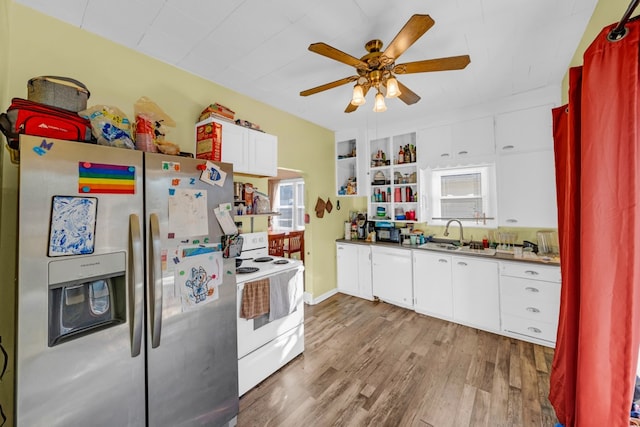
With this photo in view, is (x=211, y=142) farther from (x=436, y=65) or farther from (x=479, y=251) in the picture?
(x=479, y=251)

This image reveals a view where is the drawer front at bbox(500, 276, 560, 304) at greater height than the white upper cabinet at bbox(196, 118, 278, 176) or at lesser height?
lesser

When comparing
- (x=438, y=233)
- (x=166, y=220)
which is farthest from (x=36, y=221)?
(x=438, y=233)

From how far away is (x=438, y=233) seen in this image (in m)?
3.60

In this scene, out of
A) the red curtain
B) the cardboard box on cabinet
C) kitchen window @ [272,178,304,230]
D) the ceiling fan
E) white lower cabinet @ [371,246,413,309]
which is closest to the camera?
→ the red curtain

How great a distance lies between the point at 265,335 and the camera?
6.75 ft

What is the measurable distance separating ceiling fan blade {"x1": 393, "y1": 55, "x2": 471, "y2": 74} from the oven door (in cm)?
183

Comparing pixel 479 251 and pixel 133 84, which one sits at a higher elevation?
pixel 133 84

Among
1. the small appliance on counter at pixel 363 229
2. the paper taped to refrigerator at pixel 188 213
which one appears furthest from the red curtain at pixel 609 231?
the small appliance on counter at pixel 363 229

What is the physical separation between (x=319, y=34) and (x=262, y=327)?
227cm

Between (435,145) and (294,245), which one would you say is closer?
(435,145)

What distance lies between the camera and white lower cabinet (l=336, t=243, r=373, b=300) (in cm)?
374

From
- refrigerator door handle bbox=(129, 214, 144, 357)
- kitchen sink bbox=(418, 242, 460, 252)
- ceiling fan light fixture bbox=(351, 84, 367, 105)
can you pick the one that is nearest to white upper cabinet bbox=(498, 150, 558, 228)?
kitchen sink bbox=(418, 242, 460, 252)

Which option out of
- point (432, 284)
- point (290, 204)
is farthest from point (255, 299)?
point (290, 204)

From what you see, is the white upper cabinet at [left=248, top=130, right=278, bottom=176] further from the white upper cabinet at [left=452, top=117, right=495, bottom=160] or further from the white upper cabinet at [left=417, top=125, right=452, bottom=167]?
the white upper cabinet at [left=452, top=117, right=495, bottom=160]
